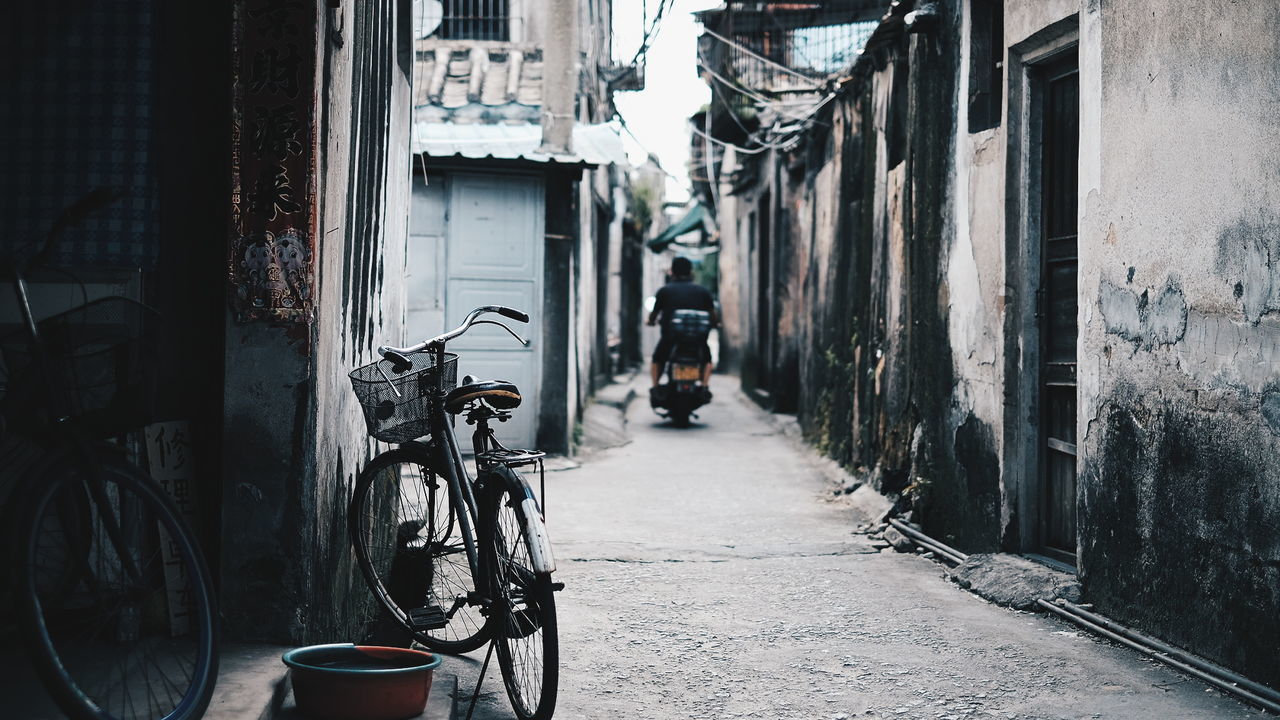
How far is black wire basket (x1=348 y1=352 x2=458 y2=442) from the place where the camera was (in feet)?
14.0

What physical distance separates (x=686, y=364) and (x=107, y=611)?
36.8ft

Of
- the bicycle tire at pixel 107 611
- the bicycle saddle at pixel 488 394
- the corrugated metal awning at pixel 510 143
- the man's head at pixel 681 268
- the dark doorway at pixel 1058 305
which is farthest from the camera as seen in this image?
the man's head at pixel 681 268

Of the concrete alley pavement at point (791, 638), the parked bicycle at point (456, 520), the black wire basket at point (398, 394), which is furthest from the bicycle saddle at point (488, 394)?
the concrete alley pavement at point (791, 638)

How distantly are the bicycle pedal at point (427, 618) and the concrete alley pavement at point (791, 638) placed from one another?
215mm

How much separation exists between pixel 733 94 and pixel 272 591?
42.4 feet

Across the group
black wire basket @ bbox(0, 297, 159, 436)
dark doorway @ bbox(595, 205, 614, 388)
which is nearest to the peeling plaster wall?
black wire basket @ bbox(0, 297, 159, 436)

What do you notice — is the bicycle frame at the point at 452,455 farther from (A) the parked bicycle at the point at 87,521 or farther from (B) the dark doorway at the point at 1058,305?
(B) the dark doorway at the point at 1058,305

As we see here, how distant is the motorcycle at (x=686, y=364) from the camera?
14117mm

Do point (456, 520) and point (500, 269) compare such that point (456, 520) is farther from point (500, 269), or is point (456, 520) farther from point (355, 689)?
point (500, 269)

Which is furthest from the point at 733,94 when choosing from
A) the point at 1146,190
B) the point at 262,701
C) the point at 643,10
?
the point at 262,701

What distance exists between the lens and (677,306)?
Answer: 563 inches

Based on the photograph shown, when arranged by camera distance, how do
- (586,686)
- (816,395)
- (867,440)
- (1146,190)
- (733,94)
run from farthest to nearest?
(733,94), (816,395), (867,440), (1146,190), (586,686)

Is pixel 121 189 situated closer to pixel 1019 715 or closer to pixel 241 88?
pixel 241 88

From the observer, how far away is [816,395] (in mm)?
11945
